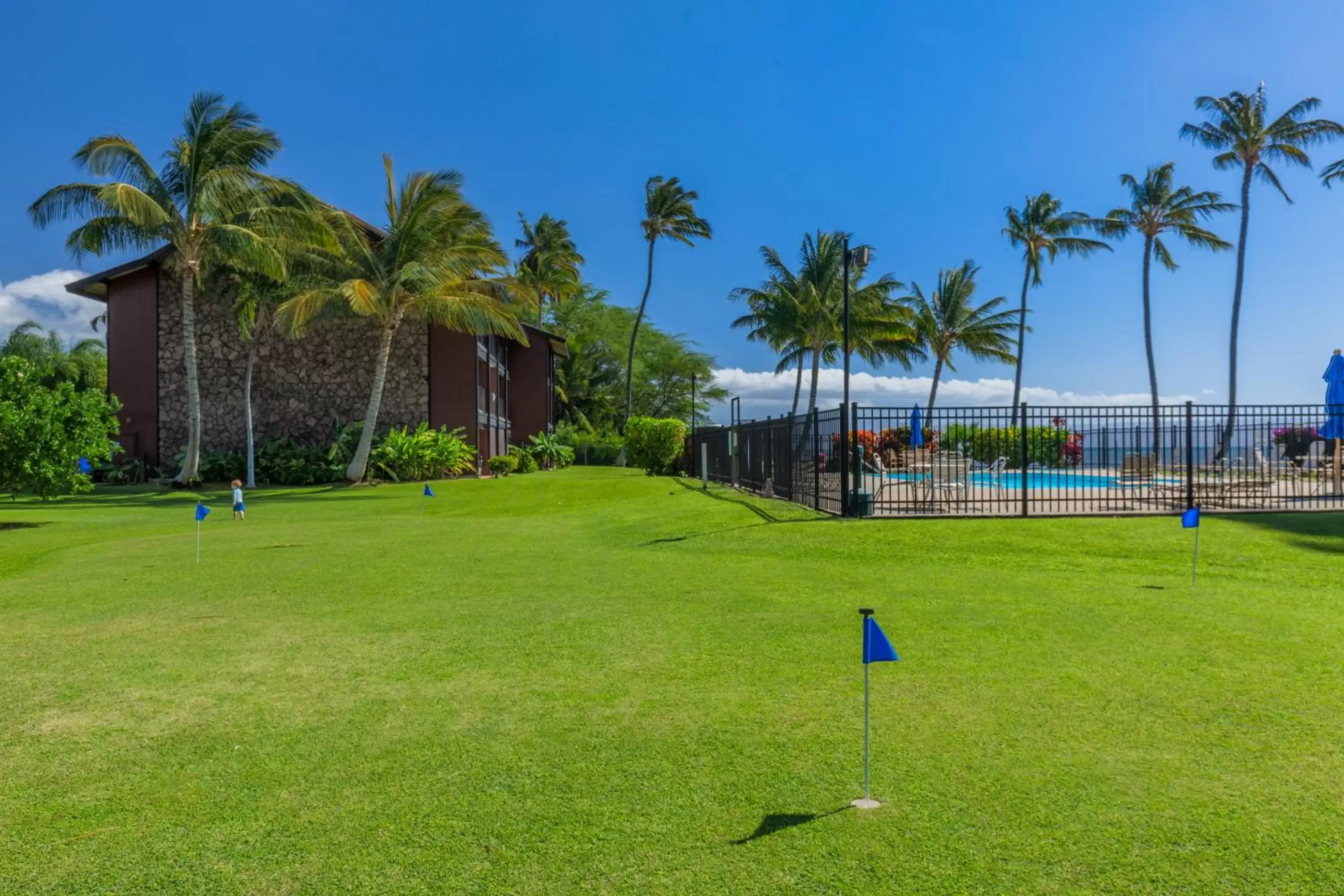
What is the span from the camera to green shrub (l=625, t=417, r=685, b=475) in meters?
33.1

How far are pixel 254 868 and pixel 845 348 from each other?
1397cm

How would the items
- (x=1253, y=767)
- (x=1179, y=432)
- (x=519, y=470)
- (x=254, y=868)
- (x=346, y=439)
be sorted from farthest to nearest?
1. (x=519, y=470)
2. (x=346, y=439)
3. (x=1179, y=432)
4. (x=1253, y=767)
5. (x=254, y=868)

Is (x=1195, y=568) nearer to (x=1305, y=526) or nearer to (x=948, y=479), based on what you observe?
(x=1305, y=526)

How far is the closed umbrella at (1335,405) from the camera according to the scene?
15992mm

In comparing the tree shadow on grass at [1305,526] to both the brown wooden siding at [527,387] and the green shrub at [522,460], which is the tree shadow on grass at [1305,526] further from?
the brown wooden siding at [527,387]

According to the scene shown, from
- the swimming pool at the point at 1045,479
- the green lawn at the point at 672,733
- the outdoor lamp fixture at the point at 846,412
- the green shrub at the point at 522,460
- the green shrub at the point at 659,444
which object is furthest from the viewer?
the green shrub at the point at 522,460

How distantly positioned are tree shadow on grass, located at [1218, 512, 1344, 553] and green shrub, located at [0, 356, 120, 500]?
2131 cm

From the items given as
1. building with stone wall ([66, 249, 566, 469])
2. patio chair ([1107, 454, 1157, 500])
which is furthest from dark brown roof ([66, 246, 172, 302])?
patio chair ([1107, 454, 1157, 500])

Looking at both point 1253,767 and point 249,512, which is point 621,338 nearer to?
point 249,512

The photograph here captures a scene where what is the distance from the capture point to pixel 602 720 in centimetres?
481

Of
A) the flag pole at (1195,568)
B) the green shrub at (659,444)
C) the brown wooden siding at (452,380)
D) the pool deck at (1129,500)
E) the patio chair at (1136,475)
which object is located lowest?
the flag pole at (1195,568)

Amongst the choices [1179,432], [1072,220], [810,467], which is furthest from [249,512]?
[1072,220]

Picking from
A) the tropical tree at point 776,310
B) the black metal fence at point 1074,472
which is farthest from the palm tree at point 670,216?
the black metal fence at point 1074,472

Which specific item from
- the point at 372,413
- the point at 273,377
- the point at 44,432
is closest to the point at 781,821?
the point at 44,432
